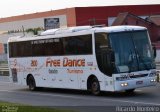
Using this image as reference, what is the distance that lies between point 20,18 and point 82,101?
8182cm

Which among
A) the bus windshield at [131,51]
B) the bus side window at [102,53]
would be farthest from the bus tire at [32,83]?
the bus windshield at [131,51]

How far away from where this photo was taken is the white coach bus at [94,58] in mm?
21141

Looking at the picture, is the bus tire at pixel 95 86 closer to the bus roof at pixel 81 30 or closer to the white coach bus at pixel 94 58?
the white coach bus at pixel 94 58

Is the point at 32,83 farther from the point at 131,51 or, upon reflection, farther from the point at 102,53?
the point at 131,51

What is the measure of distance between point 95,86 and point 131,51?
7.16 feet

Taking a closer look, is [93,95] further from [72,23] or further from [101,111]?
[72,23]

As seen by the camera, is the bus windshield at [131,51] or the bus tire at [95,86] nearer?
the bus windshield at [131,51]

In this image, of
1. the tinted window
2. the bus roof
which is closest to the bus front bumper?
the bus roof

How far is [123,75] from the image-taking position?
68.6 ft

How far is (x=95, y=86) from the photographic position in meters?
22.5

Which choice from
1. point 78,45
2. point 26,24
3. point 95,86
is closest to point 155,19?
point 26,24

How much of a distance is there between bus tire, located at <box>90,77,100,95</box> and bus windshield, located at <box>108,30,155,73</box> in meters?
1.64

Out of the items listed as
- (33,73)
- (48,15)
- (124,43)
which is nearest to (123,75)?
(124,43)

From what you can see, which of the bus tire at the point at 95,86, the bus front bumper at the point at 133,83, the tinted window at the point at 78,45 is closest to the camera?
the bus front bumper at the point at 133,83
